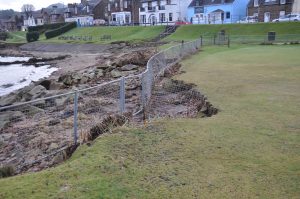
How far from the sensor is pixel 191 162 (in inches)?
297

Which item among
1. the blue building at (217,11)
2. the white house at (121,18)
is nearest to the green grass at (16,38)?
the white house at (121,18)

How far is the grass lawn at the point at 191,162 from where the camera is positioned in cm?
630

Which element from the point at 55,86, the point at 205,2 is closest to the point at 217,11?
the point at 205,2

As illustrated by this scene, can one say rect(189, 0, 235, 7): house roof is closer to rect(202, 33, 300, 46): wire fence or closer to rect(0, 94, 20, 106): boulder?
rect(202, 33, 300, 46): wire fence

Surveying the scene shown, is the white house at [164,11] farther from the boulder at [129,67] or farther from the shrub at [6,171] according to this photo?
the shrub at [6,171]

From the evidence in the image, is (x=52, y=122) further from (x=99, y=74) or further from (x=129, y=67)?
(x=129, y=67)

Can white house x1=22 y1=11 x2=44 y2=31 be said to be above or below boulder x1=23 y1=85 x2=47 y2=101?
above

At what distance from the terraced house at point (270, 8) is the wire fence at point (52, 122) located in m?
57.0

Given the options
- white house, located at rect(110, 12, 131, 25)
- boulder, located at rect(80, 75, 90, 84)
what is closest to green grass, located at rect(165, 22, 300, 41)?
boulder, located at rect(80, 75, 90, 84)

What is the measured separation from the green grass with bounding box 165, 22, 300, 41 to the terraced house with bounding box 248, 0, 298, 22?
15.4 meters

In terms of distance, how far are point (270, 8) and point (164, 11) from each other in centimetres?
2757

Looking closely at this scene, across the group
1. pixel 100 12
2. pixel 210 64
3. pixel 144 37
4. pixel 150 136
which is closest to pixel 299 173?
pixel 150 136

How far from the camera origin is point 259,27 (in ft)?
Answer: 170

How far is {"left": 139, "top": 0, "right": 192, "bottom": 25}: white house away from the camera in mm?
84650
